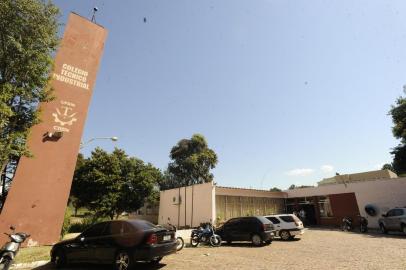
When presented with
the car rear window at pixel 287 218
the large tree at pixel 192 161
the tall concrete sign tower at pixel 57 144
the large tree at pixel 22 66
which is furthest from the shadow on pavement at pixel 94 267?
the large tree at pixel 192 161

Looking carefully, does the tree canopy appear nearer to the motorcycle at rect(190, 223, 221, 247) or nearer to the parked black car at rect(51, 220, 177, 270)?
the motorcycle at rect(190, 223, 221, 247)

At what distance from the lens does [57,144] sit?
1485 cm

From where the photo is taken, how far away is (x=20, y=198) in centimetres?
1320

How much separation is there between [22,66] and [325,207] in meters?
28.2

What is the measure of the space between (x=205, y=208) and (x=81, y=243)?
55.2ft

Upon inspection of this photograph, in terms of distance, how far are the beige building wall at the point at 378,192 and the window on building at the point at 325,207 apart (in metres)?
1.20

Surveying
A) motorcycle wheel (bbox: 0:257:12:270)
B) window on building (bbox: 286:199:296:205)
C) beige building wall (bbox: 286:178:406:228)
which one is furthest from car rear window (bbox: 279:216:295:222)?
window on building (bbox: 286:199:296:205)

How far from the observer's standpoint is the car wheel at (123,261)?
301 inches

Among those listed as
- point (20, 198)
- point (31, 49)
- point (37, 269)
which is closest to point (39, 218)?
point (20, 198)

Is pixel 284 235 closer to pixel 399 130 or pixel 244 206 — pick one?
pixel 244 206

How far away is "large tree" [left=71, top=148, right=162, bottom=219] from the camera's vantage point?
27172mm

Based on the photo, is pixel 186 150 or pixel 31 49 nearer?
pixel 31 49

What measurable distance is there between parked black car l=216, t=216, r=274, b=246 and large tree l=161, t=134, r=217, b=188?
3276cm

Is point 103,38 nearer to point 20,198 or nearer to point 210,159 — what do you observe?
point 20,198
